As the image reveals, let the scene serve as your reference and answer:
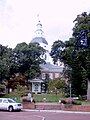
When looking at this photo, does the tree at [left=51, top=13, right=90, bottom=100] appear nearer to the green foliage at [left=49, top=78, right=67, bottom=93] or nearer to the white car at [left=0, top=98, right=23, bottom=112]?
the green foliage at [left=49, top=78, right=67, bottom=93]

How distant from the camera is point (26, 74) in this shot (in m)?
80.5

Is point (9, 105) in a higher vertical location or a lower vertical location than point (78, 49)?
lower

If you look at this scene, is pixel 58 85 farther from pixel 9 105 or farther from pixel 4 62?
pixel 9 105

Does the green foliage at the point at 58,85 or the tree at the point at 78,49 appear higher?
the tree at the point at 78,49

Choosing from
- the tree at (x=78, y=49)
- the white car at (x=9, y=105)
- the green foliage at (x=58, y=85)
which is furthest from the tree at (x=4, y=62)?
the white car at (x=9, y=105)

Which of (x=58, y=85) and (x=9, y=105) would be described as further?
(x=58, y=85)

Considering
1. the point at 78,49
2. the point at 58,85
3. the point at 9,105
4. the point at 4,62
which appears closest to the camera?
the point at 9,105

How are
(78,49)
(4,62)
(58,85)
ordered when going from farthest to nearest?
(4,62), (58,85), (78,49)

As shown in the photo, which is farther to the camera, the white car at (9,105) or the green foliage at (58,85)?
the green foliage at (58,85)

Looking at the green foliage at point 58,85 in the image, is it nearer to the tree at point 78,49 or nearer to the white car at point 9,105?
the tree at point 78,49

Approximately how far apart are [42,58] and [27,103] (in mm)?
43962

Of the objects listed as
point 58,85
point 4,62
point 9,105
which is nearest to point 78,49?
point 58,85

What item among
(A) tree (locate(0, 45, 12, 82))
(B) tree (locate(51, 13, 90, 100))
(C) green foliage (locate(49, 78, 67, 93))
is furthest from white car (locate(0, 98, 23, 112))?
(C) green foliage (locate(49, 78, 67, 93))

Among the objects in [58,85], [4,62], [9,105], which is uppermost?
[4,62]
